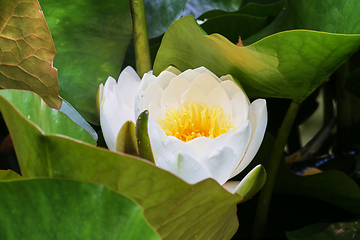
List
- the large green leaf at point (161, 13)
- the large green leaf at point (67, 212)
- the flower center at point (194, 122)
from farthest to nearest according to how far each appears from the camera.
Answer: the large green leaf at point (161, 13) → the flower center at point (194, 122) → the large green leaf at point (67, 212)

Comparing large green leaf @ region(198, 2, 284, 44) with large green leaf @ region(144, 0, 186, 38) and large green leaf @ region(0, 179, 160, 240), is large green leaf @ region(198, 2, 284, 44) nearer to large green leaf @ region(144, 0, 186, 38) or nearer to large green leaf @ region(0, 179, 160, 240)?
large green leaf @ region(144, 0, 186, 38)

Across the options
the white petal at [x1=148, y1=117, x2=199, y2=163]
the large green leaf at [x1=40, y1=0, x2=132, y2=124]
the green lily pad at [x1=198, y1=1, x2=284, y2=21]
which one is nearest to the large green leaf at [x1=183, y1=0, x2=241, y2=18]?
the green lily pad at [x1=198, y1=1, x2=284, y2=21]

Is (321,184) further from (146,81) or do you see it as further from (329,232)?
(146,81)

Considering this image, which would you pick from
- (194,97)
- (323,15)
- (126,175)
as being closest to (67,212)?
(126,175)

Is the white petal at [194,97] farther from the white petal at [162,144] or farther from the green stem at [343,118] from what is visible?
the green stem at [343,118]

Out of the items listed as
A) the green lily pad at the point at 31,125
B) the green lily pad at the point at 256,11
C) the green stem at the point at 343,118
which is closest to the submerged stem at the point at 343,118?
the green stem at the point at 343,118

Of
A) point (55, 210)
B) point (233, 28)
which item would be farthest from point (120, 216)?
point (233, 28)
